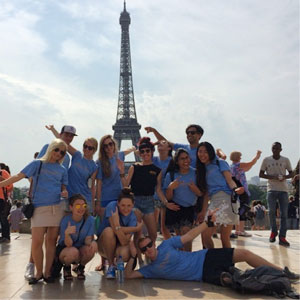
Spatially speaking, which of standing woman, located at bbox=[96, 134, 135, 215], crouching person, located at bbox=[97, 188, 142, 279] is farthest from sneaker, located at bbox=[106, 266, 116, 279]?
standing woman, located at bbox=[96, 134, 135, 215]

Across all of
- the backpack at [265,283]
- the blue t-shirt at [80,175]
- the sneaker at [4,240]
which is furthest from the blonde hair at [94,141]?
the sneaker at [4,240]

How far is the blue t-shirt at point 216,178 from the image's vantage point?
562cm

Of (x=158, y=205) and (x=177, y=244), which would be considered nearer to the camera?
(x=177, y=244)

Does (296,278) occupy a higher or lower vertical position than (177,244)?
lower

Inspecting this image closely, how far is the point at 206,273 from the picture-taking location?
482cm

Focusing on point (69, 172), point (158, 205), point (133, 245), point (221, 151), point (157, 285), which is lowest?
point (157, 285)

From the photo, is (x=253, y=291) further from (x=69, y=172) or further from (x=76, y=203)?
(x=69, y=172)

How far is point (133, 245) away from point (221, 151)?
267 cm

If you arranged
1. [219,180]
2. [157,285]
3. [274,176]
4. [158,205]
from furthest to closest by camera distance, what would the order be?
[274,176]
[158,205]
[219,180]
[157,285]

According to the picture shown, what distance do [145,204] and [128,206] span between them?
2.00ft

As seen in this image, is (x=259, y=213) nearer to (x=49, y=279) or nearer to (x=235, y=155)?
(x=235, y=155)

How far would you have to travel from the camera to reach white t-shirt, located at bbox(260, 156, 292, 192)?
8.27 meters

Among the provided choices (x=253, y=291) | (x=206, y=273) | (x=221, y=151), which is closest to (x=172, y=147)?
(x=221, y=151)

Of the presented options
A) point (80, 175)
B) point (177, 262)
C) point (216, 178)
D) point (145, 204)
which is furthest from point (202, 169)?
point (80, 175)
